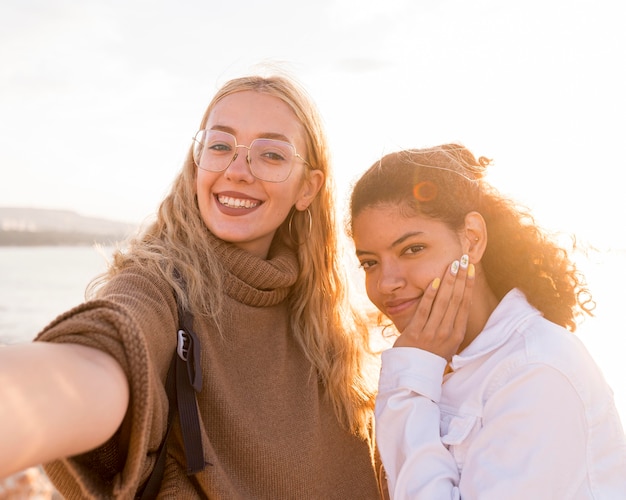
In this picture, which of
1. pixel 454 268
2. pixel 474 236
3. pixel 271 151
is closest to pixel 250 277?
pixel 271 151

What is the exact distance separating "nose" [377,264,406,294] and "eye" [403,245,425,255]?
0.08m

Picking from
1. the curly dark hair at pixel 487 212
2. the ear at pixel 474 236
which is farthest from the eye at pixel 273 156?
the ear at pixel 474 236

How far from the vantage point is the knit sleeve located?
5.04ft

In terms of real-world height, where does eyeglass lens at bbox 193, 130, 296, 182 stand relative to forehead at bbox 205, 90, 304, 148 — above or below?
below

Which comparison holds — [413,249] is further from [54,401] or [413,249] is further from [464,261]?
[54,401]

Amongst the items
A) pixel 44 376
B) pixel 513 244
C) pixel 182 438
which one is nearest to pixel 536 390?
pixel 513 244

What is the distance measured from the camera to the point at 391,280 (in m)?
2.80

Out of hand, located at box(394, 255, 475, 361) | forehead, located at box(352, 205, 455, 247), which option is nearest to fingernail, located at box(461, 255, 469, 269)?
hand, located at box(394, 255, 475, 361)

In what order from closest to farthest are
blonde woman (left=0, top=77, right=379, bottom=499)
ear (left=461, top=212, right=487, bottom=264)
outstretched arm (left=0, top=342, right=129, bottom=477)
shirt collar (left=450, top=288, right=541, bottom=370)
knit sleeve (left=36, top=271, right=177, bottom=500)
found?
outstretched arm (left=0, top=342, right=129, bottom=477)
blonde woman (left=0, top=77, right=379, bottom=499)
knit sleeve (left=36, top=271, right=177, bottom=500)
shirt collar (left=450, top=288, right=541, bottom=370)
ear (left=461, top=212, right=487, bottom=264)

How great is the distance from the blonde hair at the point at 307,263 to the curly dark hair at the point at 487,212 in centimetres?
42

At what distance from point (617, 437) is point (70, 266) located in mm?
34702

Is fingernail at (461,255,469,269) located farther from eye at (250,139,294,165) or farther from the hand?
eye at (250,139,294,165)

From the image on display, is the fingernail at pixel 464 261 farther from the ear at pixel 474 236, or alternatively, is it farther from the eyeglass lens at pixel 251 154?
the eyeglass lens at pixel 251 154

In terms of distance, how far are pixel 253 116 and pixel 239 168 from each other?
27 centimetres
